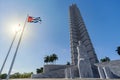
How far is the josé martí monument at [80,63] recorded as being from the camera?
77.1 feet

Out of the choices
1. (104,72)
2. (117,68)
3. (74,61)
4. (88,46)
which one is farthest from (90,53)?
(104,72)

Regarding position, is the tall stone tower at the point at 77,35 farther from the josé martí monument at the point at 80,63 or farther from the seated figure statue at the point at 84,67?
the seated figure statue at the point at 84,67

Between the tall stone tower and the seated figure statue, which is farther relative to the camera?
the tall stone tower

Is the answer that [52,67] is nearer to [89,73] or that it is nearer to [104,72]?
[89,73]

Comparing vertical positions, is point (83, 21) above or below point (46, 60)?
above

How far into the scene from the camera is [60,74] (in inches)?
1305

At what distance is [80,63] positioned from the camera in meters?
27.8

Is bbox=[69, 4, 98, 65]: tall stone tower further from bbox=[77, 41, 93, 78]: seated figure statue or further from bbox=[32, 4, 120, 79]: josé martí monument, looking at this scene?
bbox=[77, 41, 93, 78]: seated figure statue

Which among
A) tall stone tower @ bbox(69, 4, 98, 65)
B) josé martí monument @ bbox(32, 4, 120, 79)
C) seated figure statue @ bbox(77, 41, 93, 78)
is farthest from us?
tall stone tower @ bbox(69, 4, 98, 65)

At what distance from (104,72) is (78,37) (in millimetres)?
36891

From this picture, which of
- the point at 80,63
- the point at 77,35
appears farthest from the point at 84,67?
the point at 77,35

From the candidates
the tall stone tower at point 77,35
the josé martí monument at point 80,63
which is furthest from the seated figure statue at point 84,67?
the tall stone tower at point 77,35

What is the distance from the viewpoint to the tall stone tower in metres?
45.8

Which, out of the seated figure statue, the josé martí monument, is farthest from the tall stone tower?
the seated figure statue
